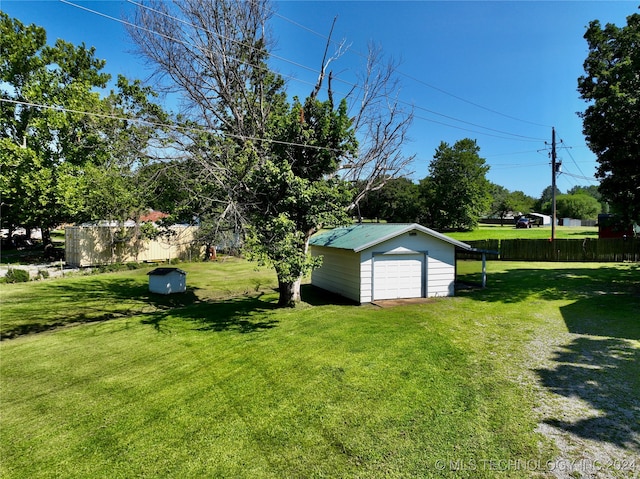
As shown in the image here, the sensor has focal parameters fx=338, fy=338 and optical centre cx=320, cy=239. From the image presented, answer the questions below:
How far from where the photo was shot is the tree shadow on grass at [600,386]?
4.27 m

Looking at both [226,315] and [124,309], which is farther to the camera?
[124,309]

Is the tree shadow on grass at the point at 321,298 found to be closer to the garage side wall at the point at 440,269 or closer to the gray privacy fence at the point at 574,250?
the garage side wall at the point at 440,269

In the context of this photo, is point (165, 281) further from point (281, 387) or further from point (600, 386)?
point (600, 386)

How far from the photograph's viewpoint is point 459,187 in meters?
41.3

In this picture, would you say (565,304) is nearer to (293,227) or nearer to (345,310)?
(345,310)

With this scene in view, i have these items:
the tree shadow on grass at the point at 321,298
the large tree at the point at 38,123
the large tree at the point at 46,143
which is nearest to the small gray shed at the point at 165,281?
the tree shadow on grass at the point at 321,298

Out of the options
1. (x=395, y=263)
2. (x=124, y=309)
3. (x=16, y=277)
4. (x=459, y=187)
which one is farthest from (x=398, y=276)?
(x=459, y=187)

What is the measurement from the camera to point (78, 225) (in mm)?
22672

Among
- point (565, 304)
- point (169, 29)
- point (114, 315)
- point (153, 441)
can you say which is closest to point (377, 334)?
→ point (153, 441)

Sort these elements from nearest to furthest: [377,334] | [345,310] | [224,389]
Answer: [224,389]
[377,334]
[345,310]

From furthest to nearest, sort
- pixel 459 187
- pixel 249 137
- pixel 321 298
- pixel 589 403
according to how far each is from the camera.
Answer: pixel 459 187 < pixel 321 298 < pixel 249 137 < pixel 589 403

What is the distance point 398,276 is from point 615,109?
934cm

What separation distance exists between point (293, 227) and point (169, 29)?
7.11 m

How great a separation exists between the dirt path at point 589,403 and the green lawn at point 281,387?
6.3 inches
